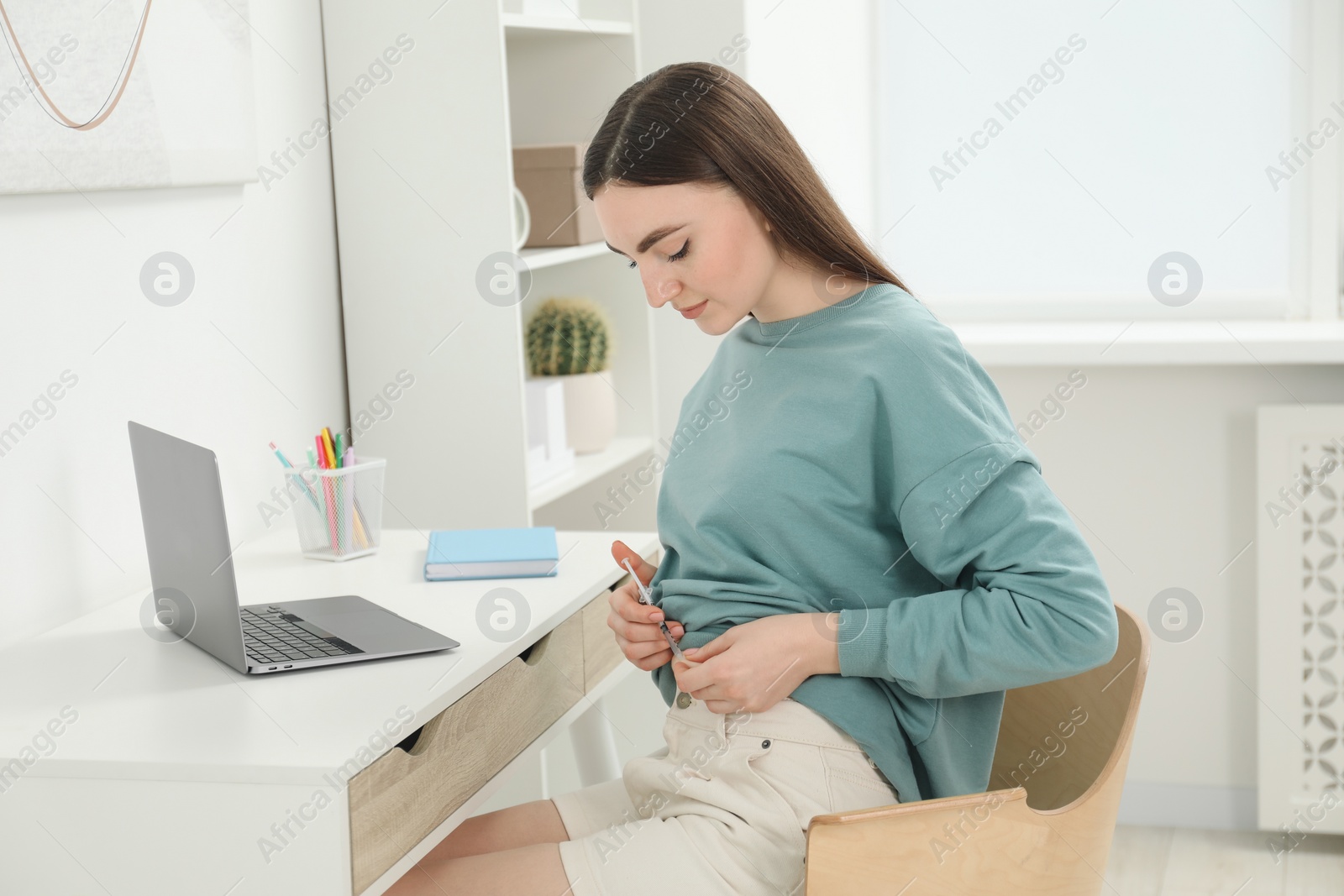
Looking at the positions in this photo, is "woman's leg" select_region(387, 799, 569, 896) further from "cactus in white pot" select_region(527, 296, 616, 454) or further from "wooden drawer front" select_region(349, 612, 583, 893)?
"cactus in white pot" select_region(527, 296, 616, 454)

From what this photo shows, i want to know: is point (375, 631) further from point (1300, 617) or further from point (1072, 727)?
point (1300, 617)

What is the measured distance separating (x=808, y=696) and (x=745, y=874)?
0.16 m

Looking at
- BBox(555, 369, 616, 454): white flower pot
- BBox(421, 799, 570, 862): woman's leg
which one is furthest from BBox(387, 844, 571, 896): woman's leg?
BBox(555, 369, 616, 454): white flower pot

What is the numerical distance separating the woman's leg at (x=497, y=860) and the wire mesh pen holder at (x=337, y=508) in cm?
46

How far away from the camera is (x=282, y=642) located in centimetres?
128

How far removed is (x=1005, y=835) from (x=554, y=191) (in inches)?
53.5

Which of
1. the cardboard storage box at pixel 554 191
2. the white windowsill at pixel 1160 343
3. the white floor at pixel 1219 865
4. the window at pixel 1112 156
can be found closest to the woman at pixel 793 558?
the cardboard storage box at pixel 554 191

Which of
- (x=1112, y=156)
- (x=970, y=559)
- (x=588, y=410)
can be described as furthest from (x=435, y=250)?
(x=1112, y=156)

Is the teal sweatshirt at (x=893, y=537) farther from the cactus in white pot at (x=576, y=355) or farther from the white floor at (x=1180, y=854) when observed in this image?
the white floor at (x=1180, y=854)

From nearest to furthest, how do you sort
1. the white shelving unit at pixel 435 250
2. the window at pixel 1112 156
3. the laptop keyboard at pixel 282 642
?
the laptop keyboard at pixel 282 642, the white shelving unit at pixel 435 250, the window at pixel 1112 156

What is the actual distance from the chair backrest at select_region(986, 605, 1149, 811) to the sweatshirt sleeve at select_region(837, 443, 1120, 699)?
0.12 metres

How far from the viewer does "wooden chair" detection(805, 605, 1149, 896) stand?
1.02 metres

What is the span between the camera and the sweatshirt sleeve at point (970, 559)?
1061 mm

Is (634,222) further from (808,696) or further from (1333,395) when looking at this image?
(1333,395)
